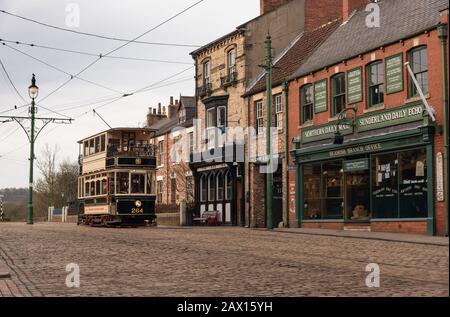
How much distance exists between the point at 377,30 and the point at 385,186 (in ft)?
21.1

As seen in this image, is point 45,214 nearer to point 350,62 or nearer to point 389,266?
point 350,62

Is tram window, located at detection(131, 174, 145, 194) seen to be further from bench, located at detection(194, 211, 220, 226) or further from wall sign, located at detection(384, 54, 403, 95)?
wall sign, located at detection(384, 54, 403, 95)

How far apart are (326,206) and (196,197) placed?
14659 millimetres

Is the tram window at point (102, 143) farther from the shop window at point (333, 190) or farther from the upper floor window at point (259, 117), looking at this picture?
the shop window at point (333, 190)

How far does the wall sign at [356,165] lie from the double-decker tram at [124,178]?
11.3 m


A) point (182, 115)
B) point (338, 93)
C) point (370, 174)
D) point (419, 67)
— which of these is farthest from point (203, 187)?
point (419, 67)

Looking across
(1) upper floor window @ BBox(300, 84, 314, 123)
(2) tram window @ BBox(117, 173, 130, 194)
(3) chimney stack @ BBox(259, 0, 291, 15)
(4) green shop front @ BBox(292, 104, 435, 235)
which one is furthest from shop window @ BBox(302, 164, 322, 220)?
(3) chimney stack @ BBox(259, 0, 291, 15)

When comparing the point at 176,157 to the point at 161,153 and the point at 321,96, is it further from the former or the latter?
the point at 321,96

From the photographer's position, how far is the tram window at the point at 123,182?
33000 millimetres

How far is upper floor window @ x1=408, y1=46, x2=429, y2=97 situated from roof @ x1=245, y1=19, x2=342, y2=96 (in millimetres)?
8368

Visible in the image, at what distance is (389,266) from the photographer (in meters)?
12.4

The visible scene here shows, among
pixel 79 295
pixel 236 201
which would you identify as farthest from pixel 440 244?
pixel 236 201

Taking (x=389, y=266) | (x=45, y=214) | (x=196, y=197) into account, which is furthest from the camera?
(x=45, y=214)

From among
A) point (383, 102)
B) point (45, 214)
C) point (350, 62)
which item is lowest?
point (45, 214)
